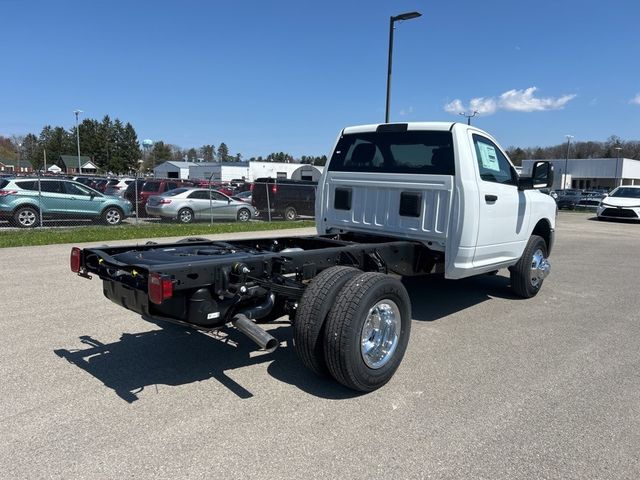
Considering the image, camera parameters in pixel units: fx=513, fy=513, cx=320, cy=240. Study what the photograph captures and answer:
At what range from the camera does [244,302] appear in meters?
4.11

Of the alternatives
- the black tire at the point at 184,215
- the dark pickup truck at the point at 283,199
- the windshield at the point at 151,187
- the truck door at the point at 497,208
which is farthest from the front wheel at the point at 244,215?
the truck door at the point at 497,208

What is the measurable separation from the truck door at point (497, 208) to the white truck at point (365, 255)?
0.07 feet

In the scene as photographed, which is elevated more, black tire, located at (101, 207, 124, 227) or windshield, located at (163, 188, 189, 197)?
windshield, located at (163, 188, 189, 197)

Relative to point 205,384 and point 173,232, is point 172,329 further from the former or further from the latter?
point 173,232

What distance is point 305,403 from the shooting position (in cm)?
383

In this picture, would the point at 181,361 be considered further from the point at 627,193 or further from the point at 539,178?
the point at 627,193

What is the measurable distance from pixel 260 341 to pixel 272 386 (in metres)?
0.71

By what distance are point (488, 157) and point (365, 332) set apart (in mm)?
3059

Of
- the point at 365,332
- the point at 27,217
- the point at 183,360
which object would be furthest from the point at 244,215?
the point at 365,332

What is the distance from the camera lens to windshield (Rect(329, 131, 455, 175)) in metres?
5.67

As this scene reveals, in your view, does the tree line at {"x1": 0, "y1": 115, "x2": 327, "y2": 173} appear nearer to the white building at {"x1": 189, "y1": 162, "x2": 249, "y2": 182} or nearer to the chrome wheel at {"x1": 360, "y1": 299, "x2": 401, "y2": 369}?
the white building at {"x1": 189, "y1": 162, "x2": 249, "y2": 182}

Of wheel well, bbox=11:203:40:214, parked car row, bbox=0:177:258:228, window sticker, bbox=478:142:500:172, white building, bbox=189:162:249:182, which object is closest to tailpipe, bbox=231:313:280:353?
window sticker, bbox=478:142:500:172

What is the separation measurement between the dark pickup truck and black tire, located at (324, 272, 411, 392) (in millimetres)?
17204

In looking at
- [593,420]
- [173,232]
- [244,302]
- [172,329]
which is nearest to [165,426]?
[244,302]
